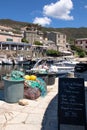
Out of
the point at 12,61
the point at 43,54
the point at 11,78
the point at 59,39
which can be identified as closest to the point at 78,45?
the point at 59,39

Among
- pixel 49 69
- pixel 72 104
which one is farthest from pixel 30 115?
pixel 49 69

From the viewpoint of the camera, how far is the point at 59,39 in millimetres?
101438

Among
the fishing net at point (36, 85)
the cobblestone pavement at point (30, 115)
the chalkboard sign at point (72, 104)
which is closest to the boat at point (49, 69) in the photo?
the fishing net at point (36, 85)

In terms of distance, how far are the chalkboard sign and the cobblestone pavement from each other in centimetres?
75

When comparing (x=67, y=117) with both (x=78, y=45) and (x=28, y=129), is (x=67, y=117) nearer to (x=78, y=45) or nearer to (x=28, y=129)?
(x=28, y=129)

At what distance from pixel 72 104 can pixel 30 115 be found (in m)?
1.96

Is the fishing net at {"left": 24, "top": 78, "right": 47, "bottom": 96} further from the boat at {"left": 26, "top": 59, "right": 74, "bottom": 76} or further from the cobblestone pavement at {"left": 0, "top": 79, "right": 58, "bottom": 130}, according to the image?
the boat at {"left": 26, "top": 59, "right": 74, "bottom": 76}

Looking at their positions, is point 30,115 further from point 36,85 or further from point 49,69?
point 49,69

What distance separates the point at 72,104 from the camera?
5.15 meters

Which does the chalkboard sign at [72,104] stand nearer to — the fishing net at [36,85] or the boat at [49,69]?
the fishing net at [36,85]

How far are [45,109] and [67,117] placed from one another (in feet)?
7.71

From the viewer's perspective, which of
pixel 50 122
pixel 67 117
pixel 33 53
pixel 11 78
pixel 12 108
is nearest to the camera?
pixel 67 117

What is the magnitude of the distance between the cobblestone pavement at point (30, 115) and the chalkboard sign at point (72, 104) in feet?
2.46

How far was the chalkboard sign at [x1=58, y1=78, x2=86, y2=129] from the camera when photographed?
5129 millimetres
